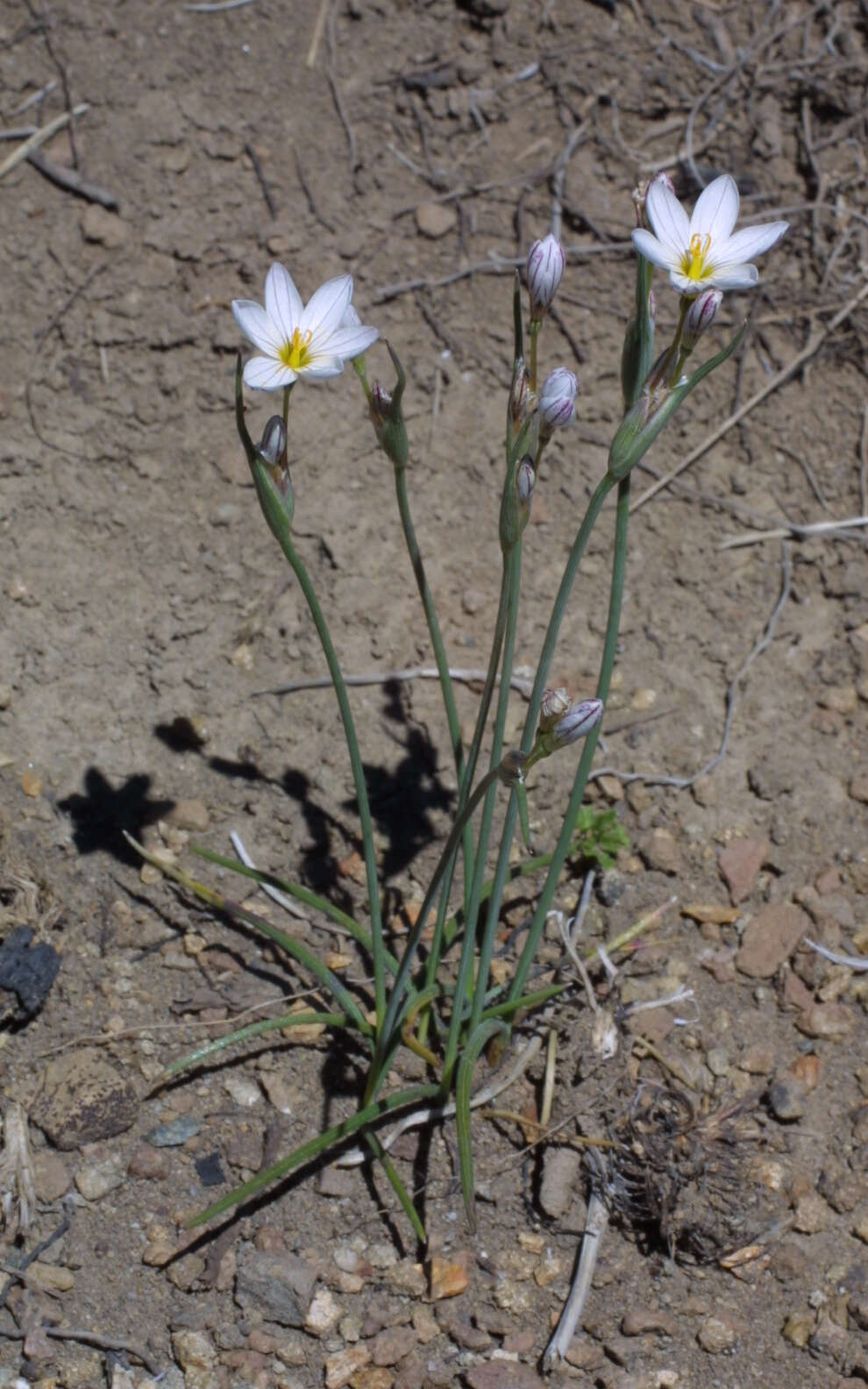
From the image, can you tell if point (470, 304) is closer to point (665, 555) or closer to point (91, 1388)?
point (665, 555)

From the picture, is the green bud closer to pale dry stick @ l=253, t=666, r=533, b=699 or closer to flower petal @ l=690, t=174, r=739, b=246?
flower petal @ l=690, t=174, r=739, b=246

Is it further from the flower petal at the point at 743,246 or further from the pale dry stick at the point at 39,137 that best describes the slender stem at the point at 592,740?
the pale dry stick at the point at 39,137

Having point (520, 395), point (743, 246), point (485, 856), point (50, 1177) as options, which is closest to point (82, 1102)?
point (50, 1177)

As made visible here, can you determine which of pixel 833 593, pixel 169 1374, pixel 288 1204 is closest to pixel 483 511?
pixel 833 593

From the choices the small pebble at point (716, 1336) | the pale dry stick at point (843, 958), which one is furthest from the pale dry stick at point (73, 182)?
the small pebble at point (716, 1336)

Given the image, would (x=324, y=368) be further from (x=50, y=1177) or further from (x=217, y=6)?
(x=217, y=6)
